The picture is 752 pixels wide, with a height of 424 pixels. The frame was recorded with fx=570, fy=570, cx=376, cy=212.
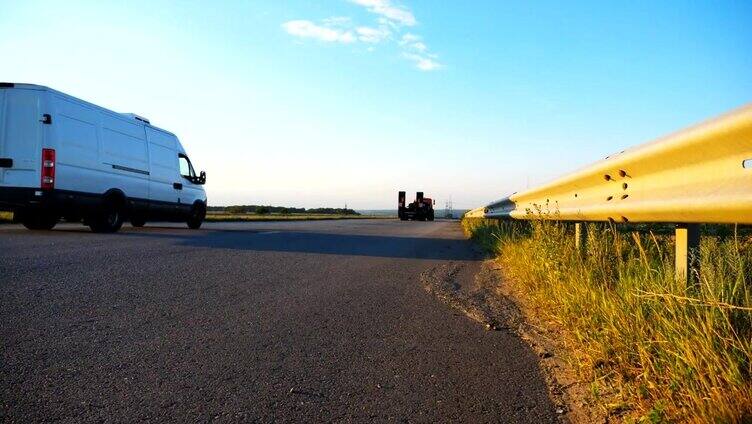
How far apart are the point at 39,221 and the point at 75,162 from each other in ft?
7.51

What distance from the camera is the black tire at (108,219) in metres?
12.5

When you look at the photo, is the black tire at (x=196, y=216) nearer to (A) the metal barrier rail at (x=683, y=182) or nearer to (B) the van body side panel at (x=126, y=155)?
(B) the van body side panel at (x=126, y=155)

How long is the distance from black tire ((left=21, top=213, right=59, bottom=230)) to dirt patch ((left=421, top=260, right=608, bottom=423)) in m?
9.79

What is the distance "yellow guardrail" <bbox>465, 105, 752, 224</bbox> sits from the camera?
8.59 ft

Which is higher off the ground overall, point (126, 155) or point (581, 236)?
point (126, 155)

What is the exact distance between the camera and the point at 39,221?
12961mm

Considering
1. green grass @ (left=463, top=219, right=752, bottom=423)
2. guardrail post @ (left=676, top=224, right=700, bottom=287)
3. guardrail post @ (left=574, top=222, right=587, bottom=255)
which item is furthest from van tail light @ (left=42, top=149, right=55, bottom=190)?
guardrail post @ (left=676, top=224, right=700, bottom=287)

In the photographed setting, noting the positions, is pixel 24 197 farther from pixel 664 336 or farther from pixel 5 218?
pixel 664 336

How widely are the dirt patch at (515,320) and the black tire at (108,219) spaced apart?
835cm

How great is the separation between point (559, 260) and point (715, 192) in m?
2.41

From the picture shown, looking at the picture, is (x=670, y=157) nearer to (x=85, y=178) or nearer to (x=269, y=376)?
(x=269, y=376)

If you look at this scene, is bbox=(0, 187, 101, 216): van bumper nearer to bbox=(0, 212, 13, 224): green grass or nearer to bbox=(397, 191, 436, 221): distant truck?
bbox=(0, 212, 13, 224): green grass

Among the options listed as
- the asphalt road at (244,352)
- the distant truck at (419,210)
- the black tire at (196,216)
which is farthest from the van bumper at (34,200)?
the distant truck at (419,210)

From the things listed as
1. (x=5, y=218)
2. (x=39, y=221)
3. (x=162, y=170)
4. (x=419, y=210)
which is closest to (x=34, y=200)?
(x=39, y=221)
